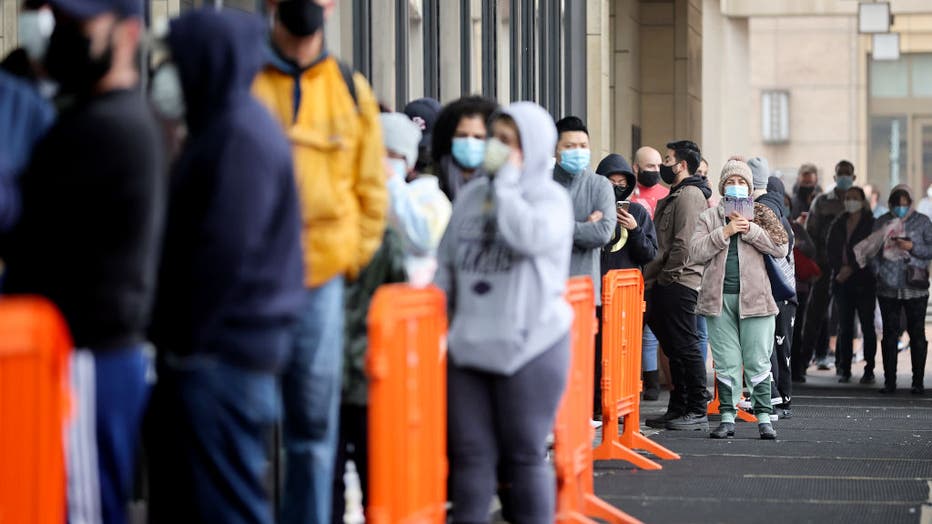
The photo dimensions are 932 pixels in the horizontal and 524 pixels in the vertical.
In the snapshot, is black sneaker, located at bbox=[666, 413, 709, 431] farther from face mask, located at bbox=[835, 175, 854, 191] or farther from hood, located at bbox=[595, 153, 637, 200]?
face mask, located at bbox=[835, 175, 854, 191]

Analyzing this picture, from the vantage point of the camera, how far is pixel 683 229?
13914mm

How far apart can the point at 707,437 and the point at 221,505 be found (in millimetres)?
8357

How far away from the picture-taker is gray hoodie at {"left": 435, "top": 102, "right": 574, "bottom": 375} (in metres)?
6.76

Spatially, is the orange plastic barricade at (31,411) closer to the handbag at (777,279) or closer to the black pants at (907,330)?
the handbag at (777,279)

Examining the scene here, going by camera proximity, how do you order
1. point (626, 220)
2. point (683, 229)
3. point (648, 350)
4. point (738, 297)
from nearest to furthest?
1. point (738, 297)
2. point (626, 220)
3. point (683, 229)
4. point (648, 350)

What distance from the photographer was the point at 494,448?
6.89 m

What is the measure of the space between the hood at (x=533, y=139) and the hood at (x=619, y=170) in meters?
6.71

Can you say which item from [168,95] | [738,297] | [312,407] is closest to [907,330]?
[738,297]

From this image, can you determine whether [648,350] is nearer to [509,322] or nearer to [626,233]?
[626,233]

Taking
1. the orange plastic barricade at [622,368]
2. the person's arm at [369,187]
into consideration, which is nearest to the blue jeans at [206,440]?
the person's arm at [369,187]

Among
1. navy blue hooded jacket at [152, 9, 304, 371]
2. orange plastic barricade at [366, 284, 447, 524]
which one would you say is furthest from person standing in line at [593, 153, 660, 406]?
navy blue hooded jacket at [152, 9, 304, 371]

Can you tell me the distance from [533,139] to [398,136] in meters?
1.21

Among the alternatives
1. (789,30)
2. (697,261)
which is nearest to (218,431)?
(697,261)

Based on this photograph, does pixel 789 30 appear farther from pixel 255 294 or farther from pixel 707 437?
pixel 255 294
